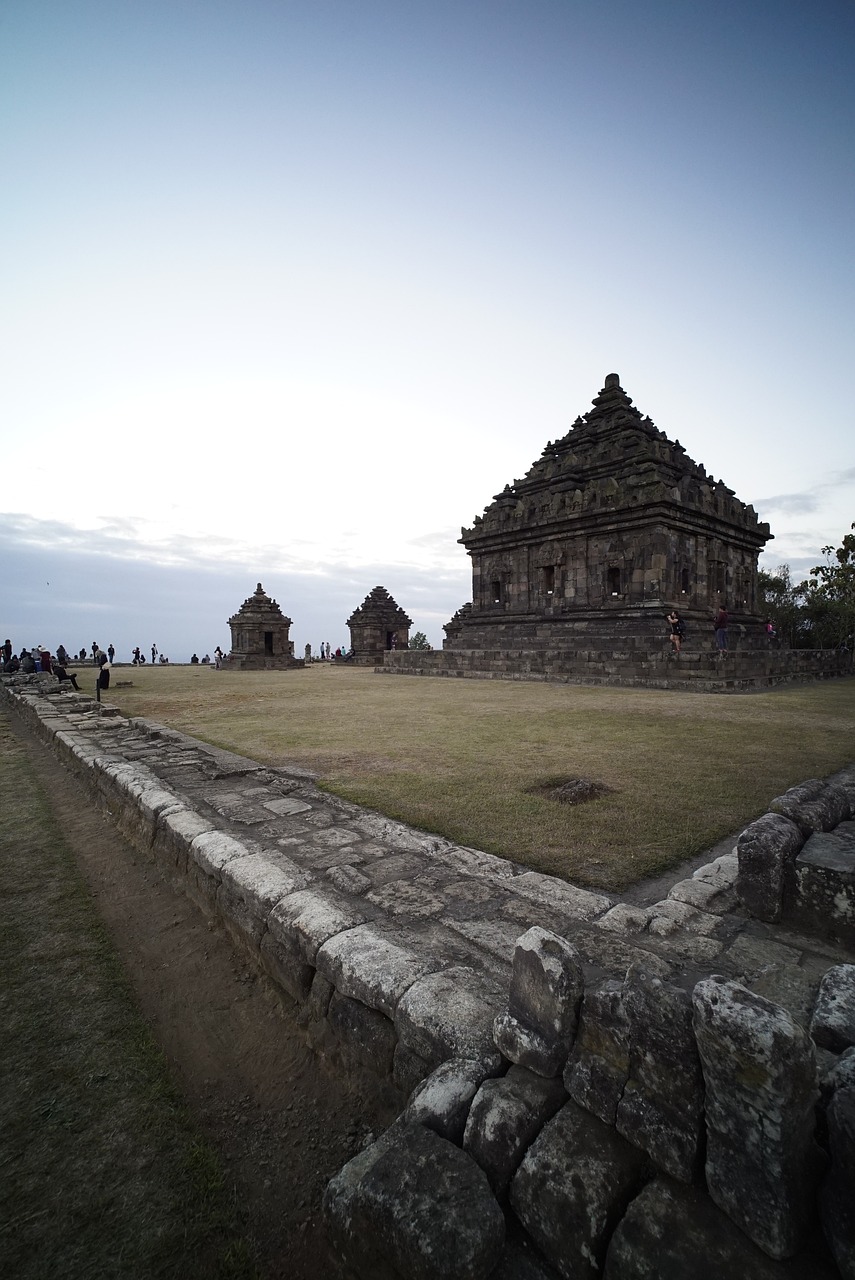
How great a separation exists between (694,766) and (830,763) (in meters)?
1.40

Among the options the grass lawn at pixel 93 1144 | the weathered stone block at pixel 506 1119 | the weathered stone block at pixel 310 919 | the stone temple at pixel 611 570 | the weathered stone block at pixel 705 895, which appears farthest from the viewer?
the stone temple at pixel 611 570

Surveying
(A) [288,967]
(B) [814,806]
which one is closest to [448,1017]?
(A) [288,967]

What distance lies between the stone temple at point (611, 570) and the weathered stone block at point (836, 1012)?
13.0 meters

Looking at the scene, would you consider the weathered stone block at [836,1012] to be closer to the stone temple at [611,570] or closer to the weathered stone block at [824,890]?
the weathered stone block at [824,890]

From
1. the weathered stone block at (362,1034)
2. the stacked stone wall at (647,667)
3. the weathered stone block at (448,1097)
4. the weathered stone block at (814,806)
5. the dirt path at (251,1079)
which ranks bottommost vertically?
the dirt path at (251,1079)

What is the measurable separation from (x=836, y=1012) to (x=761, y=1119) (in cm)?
59

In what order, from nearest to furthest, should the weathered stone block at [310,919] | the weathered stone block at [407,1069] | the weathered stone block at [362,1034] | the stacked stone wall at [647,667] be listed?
the weathered stone block at [407,1069], the weathered stone block at [362,1034], the weathered stone block at [310,919], the stacked stone wall at [647,667]

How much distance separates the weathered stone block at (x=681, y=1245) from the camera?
3.96 ft

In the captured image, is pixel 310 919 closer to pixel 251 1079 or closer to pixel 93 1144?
pixel 251 1079

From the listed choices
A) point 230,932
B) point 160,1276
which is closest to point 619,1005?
point 160,1276

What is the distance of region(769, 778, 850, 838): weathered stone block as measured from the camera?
9.94 feet

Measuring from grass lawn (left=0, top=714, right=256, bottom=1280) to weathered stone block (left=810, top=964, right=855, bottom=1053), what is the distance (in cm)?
186

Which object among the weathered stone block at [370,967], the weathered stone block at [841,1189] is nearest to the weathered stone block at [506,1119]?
the weathered stone block at [370,967]

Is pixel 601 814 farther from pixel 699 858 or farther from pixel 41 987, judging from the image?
pixel 41 987
